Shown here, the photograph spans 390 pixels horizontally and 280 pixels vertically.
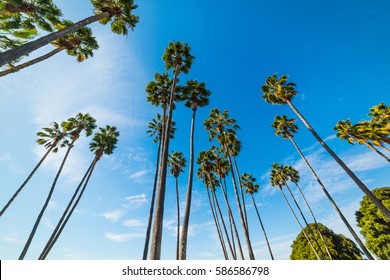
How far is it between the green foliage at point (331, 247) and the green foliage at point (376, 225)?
5.63 meters

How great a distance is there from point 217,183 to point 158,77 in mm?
22487

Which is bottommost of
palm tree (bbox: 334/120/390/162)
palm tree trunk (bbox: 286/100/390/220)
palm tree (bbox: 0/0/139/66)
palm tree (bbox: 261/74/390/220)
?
palm tree trunk (bbox: 286/100/390/220)

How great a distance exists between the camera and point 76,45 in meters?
14.9

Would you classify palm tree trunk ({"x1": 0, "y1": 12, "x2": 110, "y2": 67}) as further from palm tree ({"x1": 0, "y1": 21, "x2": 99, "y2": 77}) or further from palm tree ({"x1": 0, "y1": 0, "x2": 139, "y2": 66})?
palm tree ({"x1": 0, "y1": 21, "x2": 99, "y2": 77})

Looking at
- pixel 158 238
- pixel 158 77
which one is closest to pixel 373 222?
pixel 158 238

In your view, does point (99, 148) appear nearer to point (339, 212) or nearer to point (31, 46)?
point (31, 46)

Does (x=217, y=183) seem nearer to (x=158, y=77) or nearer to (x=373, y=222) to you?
(x=158, y=77)

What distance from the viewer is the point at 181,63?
1853 cm

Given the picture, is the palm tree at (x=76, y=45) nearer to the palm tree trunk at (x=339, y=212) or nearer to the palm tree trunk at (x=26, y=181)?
the palm tree trunk at (x=26, y=181)

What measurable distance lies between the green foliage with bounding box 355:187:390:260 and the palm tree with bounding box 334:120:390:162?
9347 millimetres

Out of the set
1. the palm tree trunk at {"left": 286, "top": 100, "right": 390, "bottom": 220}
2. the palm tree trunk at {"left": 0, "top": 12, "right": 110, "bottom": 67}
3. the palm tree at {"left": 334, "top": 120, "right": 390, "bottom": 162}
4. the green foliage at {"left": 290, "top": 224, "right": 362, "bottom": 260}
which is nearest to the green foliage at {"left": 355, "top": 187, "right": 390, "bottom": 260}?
the green foliage at {"left": 290, "top": 224, "right": 362, "bottom": 260}

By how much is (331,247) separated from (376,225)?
34.3ft

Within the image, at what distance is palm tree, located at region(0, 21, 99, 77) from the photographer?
1203 cm

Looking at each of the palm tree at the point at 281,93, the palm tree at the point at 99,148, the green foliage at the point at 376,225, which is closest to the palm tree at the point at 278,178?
the green foliage at the point at 376,225
